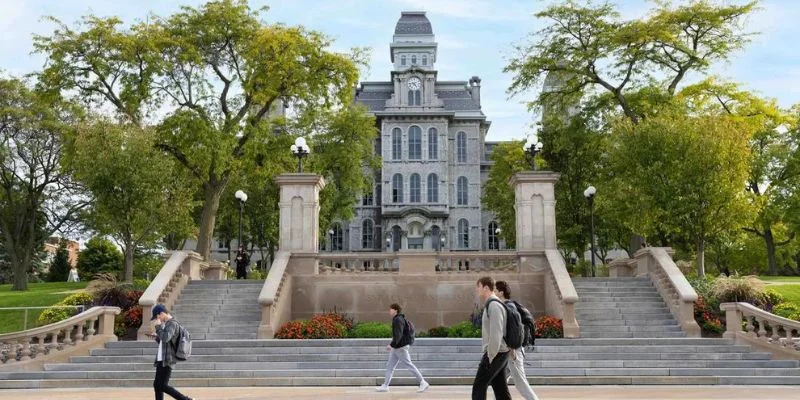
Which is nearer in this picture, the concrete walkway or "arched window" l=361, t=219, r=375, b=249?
the concrete walkway

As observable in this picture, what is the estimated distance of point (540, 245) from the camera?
916 inches

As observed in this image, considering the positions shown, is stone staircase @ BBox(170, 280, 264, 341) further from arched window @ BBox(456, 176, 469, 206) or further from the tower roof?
the tower roof

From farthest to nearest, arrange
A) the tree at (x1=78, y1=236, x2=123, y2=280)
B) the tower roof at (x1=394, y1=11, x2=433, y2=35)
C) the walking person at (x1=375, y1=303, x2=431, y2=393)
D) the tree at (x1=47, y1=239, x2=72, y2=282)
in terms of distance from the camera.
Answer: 1. the tower roof at (x1=394, y1=11, x2=433, y2=35)
2. the tree at (x1=47, y1=239, x2=72, y2=282)
3. the tree at (x1=78, y1=236, x2=123, y2=280)
4. the walking person at (x1=375, y1=303, x2=431, y2=393)

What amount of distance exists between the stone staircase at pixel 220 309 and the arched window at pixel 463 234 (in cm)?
5002

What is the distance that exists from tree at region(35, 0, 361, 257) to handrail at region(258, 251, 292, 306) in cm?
973

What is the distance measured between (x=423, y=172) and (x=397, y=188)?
2.87 metres

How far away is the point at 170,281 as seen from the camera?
21578 mm

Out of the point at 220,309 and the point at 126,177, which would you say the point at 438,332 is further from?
the point at 126,177

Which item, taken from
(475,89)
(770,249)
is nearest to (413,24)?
(475,89)

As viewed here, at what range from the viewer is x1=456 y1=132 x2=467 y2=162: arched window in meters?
73.7

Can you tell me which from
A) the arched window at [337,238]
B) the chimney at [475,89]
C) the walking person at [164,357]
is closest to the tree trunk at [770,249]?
the chimney at [475,89]

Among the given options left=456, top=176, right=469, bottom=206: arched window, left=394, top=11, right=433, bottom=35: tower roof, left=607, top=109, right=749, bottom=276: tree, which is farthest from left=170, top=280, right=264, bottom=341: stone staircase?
left=394, top=11, right=433, bottom=35: tower roof

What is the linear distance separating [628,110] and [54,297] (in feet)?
81.6

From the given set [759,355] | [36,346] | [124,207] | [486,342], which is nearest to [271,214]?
[124,207]
